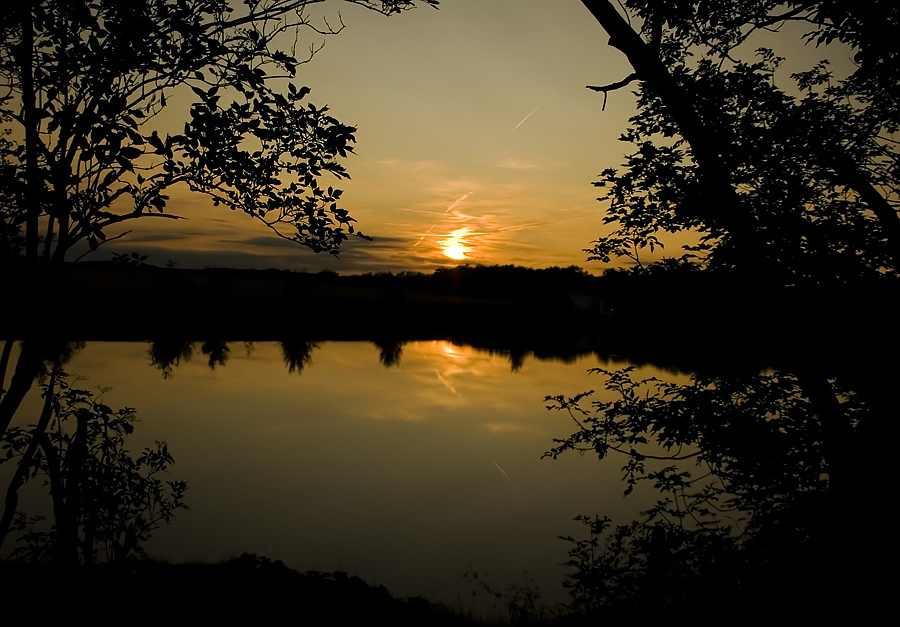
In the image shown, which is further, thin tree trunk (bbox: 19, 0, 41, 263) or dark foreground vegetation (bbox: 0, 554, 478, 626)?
dark foreground vegetation (bbox: 0, 554, 478, 626)

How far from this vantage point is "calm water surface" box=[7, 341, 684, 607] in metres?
11.3

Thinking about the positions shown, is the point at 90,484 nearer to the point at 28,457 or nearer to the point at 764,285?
the point at 28,457

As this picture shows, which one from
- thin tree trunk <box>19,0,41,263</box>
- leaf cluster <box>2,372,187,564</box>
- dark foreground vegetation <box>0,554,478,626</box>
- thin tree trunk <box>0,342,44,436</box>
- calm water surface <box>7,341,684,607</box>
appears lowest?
calm water surface <box>7,341,684,607</box>

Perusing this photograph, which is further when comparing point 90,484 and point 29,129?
point 90,484

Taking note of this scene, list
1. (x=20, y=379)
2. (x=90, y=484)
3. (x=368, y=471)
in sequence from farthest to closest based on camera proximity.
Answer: (x=368, y=471)
(x=90, y=484)
(x=20, y=379)

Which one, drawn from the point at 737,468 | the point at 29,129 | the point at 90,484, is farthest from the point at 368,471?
the point at 29,129

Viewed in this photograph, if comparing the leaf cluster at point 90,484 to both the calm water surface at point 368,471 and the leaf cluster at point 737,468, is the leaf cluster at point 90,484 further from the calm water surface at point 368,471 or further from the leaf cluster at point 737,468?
the leaf cluster at point 737,468

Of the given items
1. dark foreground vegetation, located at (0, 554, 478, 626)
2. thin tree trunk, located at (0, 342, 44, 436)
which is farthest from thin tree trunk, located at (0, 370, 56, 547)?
dark foreground vegetation, located at (0, 554, 478, 626)

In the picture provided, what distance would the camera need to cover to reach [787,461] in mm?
4523

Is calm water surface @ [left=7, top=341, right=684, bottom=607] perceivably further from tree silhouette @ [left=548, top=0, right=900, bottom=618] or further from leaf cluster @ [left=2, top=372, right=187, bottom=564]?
tree silhouette @ [left=548, top=0, right=900, bottom=618]

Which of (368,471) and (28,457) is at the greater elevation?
(28,457)

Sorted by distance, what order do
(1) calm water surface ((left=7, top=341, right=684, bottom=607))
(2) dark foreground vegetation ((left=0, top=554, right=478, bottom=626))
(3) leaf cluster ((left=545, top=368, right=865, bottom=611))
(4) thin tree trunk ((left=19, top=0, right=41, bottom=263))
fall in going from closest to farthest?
(4) thin tree trunk ((left=19, top=0, right=41, bottom=263)), (3) leaf cluster ((left=545, top=368, right=865, bottom=611)), (2) dark foreground vegetation ((left=0, top=554, right=478, bottom=626)), (1) calm water surface ((left=7, top=341, right=684, bottom=607))

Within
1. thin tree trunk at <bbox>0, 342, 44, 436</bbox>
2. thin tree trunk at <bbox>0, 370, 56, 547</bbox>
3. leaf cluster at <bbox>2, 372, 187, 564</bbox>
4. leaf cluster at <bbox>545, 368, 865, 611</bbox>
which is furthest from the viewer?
leaf cluster at <bbox>2, 372, 187, 564</bbox>

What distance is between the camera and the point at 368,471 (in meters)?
17.0
